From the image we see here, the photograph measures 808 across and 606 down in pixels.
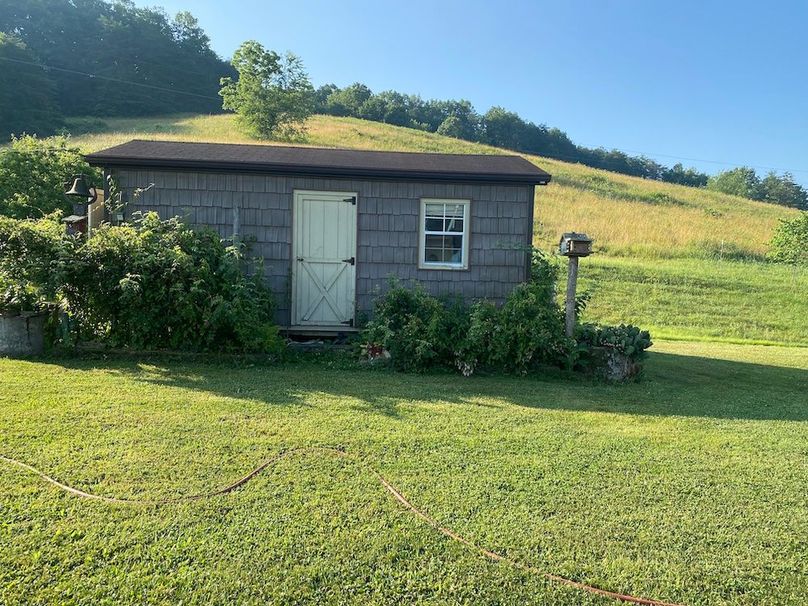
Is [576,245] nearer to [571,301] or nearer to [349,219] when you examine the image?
[571,301]

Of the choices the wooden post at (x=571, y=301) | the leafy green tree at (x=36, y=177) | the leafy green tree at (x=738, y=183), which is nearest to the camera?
the wooden post at (x=571, y=301)

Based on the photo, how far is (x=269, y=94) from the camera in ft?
118

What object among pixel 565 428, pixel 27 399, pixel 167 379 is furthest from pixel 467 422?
pixel 27 399

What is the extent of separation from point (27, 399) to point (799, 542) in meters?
5.68

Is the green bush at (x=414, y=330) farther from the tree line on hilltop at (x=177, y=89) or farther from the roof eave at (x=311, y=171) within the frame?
the tree line on hilltop at (x=177, y=89)

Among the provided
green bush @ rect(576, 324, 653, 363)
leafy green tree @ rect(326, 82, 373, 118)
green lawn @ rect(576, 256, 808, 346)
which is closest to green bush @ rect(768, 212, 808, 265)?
green lawn @ rect(576, 256, 808, 346)

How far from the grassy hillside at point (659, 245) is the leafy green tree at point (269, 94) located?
4.83 ft

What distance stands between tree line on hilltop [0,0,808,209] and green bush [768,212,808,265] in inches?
1128

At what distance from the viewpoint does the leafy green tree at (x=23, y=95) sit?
37.7 meters

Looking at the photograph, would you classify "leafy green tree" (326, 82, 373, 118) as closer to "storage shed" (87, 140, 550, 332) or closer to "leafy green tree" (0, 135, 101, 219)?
"leafy green tree" (0, 135, 101, 219)

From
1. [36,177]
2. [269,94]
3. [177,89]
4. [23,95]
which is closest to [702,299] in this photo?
[36,177]

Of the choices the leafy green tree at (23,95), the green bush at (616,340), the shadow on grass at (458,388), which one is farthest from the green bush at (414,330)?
the leafy green tree at (23,95)

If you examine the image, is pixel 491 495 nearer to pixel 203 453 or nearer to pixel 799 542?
pixel 799 542

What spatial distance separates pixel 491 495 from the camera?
321 centimetres
